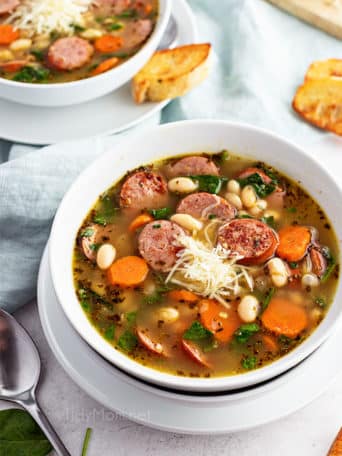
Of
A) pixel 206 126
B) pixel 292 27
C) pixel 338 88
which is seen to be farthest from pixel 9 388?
pixel 292 27

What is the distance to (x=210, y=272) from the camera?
267 centimetres

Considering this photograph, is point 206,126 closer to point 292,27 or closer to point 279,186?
point 279,186

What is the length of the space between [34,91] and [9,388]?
171cm

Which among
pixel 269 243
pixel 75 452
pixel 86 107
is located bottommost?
pixel 75 452

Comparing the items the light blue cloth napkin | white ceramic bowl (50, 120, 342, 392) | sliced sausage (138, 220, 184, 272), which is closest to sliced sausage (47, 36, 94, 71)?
the light blue cloth napkin

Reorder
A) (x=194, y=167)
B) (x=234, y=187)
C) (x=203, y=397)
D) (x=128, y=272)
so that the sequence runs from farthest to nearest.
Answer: (x=194, y=167)
(x=234, y=187)
(x=128, y=272)
(x=203, y=397)

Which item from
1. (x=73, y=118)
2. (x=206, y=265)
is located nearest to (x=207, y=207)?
(x=206, y=265)

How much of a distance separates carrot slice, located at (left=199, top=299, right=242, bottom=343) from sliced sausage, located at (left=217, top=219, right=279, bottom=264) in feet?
0.82

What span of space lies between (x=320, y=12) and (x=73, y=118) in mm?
1845

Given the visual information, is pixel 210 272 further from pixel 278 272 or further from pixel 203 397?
pixel 203 397

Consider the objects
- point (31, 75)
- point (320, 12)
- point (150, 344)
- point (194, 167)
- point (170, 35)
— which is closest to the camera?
point (150, 344)

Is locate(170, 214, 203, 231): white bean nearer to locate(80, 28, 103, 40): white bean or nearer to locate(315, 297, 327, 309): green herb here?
locate(315, 297, 327, 309): green herb

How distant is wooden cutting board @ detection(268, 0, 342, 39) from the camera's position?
450cm

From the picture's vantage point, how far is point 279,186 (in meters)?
3.11
